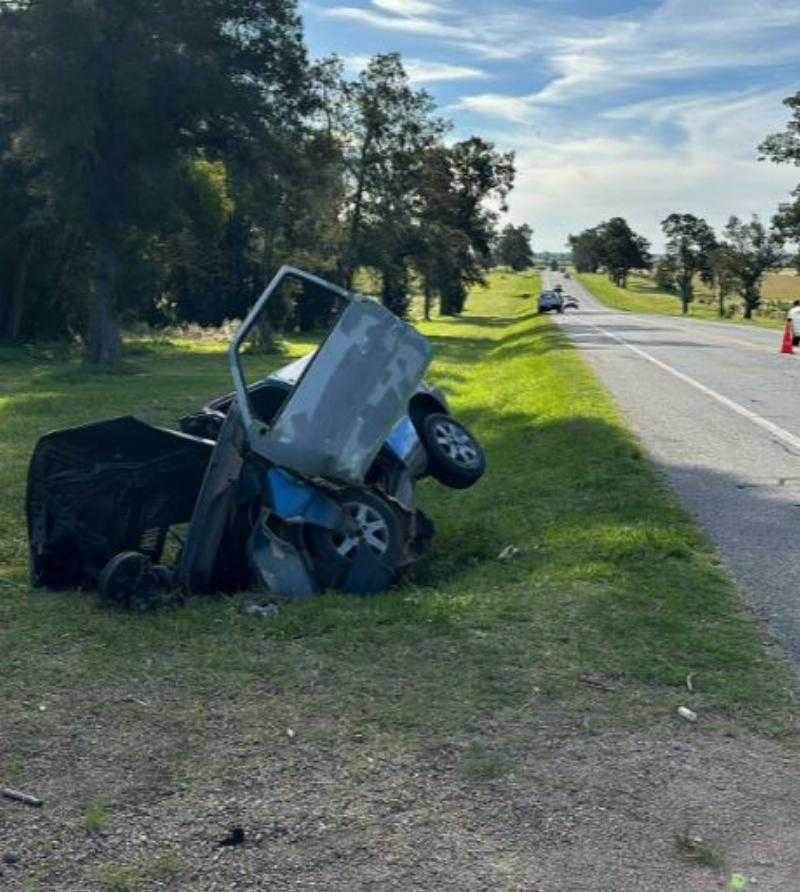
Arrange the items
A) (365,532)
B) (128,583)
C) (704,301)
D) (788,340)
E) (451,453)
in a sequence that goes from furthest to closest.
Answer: (704,301), (788,340), (451,453), (365,532), (128,583)

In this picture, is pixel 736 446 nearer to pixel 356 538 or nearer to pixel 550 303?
pixel 356 538

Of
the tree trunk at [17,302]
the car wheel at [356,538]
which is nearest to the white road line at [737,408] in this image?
the car wheel at [356,538]

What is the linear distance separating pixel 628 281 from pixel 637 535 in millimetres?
170046

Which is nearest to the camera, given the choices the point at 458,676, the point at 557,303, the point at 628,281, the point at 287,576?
the point at 458,676

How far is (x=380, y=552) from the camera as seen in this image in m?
6.34

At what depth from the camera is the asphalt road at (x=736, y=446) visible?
6352 millimetres

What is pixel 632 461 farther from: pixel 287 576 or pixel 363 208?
pixel 363 208

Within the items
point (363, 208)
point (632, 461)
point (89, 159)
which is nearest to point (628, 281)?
point (363, 208)

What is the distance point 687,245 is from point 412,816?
376 feet

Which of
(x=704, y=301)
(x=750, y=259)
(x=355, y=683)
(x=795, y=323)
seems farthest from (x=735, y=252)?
(x=355, y=683)

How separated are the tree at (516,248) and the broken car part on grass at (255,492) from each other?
182m

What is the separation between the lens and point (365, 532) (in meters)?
6.34

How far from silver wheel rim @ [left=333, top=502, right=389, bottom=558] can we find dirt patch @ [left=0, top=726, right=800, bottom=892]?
7.10 feet

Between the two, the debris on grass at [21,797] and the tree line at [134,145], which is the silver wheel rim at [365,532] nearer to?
the debris on grass at [21,797]
